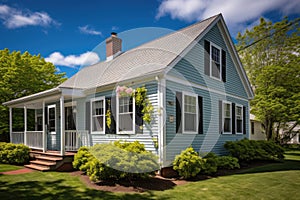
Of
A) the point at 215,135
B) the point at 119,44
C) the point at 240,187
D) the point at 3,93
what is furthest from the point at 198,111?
the point at 3,93

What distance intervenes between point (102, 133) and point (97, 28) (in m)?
6.53

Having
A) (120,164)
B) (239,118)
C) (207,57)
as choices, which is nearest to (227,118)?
(239,118)

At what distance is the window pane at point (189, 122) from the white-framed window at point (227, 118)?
9.45 feet

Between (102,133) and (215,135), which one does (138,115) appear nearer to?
Result: (102,133)

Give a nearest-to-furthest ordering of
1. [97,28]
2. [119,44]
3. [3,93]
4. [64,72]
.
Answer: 1. [97,28]
2. [119,44]
3. [3,93]
4. [64,72]

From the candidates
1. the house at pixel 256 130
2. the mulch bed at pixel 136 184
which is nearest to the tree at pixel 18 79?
the mulch bed at pixel 136 184

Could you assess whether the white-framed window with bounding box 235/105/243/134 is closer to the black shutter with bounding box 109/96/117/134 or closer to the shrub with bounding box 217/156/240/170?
the shrub with bounding box 217/156/240/170

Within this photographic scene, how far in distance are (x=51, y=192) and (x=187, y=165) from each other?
4051 mm

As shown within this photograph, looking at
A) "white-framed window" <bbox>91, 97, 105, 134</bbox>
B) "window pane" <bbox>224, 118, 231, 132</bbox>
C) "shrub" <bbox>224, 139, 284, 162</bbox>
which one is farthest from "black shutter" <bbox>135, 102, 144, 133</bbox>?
"window pane" <bbox>224, 118, 231, 132</bbox>

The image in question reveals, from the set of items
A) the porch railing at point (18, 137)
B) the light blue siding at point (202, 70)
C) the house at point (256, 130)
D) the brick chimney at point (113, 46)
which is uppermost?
the brick chimney at point (113, 46)

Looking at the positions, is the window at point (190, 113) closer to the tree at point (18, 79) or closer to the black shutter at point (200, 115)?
the black shutter at point (200, 115)

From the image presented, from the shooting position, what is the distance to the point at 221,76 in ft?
38.1

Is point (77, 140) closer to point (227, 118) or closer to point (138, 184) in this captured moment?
point (138, 184)

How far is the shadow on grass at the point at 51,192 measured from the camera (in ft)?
18.4
